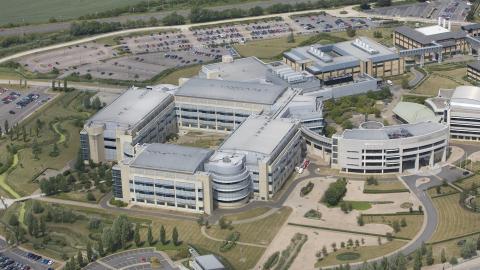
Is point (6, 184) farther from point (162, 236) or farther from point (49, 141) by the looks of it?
point (162, 236)

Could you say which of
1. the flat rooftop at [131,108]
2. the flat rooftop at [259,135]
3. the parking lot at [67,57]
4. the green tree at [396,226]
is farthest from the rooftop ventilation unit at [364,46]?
the green tree at [396,226]

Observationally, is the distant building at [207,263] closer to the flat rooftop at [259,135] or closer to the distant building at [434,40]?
the flat rooftop at [259,135]

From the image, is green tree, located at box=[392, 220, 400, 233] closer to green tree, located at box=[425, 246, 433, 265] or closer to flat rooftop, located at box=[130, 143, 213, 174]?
green tree, located at box=[425, 246, 433, 265]

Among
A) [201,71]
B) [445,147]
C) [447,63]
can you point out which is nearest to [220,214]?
[445,147]

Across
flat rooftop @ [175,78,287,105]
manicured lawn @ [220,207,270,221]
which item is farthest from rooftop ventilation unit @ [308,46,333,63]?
manicured lawn @ [220,207,270,221]

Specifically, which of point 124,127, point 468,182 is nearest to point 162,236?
point 124,127

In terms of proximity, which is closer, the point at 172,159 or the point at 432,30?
the point at 172,159

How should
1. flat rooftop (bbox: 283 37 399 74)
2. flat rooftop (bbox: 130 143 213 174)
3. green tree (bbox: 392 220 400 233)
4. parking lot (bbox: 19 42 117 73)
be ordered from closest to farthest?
1. green tree (bbox: 392 220 400 233)
2. flat rooftop (bbox: 130 143 213 174)
3. flat rooftop (bbox: 283 37 399 74)
4. parking lot (bbox: 19 42 117 73)
